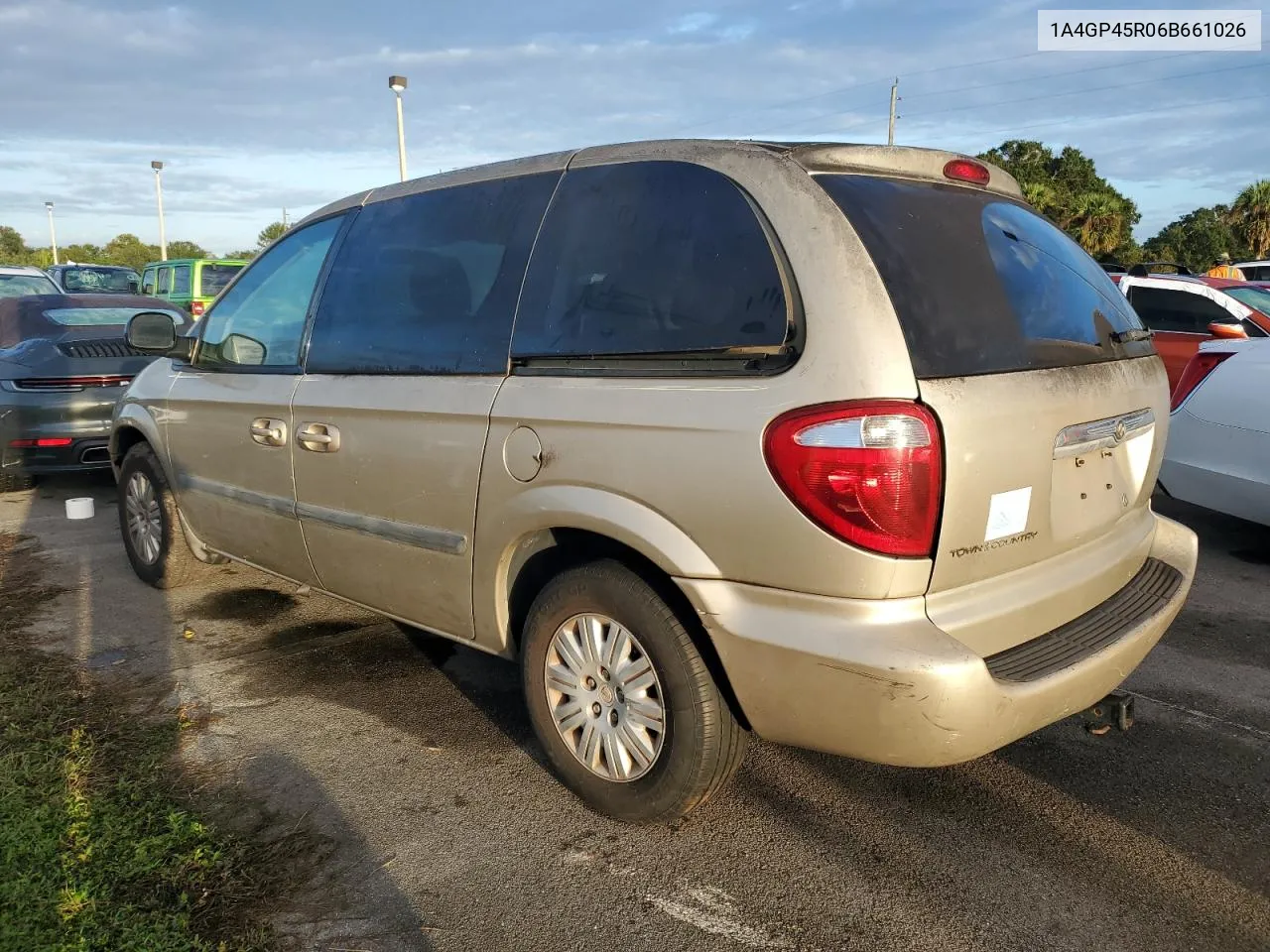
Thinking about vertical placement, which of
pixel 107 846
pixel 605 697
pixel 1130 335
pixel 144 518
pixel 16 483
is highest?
pixel 1130 335

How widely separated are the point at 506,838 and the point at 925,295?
1828 millimetres

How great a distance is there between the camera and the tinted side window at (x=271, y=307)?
380 centimetres

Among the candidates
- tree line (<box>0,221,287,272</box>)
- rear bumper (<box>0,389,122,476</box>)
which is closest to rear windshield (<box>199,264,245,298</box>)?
rear bumper (<box>0,389,122,476</box>)

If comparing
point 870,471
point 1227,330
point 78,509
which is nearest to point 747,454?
point 870,471

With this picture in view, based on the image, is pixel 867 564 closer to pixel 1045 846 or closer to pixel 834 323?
pixel 834 323

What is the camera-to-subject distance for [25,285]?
12055 millimetres

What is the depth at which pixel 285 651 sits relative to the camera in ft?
13.6

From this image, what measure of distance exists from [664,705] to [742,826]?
0.49 m

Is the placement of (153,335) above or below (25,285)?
below

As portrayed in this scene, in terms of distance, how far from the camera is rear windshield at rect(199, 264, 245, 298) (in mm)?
15453

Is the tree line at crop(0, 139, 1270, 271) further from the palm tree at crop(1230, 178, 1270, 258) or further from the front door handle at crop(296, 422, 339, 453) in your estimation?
the front door handle at crop(296, 422, 339, 453)

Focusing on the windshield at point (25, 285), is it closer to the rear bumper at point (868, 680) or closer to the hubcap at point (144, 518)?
the hubcap at point (144, 518)

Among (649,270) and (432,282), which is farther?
(432,282)

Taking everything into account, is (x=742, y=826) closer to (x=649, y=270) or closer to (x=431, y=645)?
(x=649, y=270)
